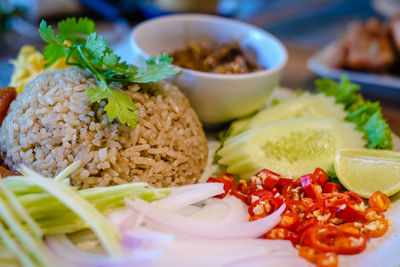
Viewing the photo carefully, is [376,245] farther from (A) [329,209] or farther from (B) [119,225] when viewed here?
(B) [119,225]

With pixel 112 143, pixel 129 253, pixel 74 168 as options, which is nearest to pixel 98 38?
pixel 112 143

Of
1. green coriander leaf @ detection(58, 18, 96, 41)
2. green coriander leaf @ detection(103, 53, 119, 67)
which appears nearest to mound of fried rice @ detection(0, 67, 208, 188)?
green coriander leaf @ detection(103, 53, 119, 67)

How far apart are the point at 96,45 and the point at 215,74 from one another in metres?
0.89

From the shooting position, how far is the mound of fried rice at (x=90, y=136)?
214cm

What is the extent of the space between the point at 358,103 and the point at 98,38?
2277 millimetres

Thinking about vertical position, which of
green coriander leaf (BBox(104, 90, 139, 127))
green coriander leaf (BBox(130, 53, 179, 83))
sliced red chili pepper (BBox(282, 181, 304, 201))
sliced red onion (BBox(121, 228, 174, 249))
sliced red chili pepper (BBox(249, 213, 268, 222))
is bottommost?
sliced red chili pepper (BBox(282, 181, 304, 201))

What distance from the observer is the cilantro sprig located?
84.6 inches

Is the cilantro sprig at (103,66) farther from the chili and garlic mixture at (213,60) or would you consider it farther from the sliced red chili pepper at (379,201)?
the sliced red chili pepper at (379,201)

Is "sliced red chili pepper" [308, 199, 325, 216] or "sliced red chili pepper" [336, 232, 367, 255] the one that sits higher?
"sliced red chili pepper" [308, 199, 325, 216]

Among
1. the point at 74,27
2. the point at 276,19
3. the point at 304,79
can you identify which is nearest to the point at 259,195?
the point at 74,27

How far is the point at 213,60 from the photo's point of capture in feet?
10.4

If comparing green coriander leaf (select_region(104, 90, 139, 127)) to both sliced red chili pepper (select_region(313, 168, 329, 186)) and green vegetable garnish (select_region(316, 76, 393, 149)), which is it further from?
green vegetable garnish (select_region(316, 76, 393, 149))

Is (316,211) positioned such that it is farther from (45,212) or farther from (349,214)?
(45,212)

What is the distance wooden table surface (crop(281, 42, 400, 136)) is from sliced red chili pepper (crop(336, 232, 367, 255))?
79.8 inches
